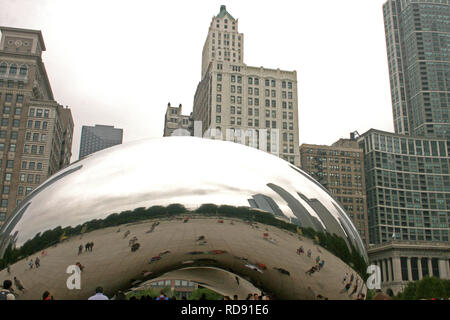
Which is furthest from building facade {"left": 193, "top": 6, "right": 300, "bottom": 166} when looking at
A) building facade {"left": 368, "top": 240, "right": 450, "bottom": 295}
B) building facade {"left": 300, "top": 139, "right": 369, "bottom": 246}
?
building facade {"left": 368, "top": 240, "right": 450, "bottom": 295}

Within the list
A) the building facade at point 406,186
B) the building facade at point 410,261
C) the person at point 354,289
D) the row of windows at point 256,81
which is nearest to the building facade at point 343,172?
the building facade at point 406,186

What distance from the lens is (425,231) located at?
120625 mm

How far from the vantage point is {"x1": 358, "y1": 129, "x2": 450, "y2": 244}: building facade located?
11794cm

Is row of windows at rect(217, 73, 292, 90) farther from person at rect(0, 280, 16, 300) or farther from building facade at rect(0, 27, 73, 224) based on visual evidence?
person at rect(0, 280, 16, 300)

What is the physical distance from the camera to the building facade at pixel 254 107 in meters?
90.4

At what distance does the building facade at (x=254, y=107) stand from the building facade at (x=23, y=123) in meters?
31.2

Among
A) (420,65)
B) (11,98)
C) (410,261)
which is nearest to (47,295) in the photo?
(11,98)

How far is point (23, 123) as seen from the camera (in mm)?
73188

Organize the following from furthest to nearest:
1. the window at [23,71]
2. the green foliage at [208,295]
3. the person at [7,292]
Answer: the window at [23,71], the green foliage at [208,295], the person at [7,292]

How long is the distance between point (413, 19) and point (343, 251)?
527 ft

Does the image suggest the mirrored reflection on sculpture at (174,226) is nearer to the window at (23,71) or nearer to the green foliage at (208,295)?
the green foliage at (208,295)

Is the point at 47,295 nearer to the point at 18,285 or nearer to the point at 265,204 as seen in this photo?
the point at 18,285

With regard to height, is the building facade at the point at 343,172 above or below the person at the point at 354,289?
above
